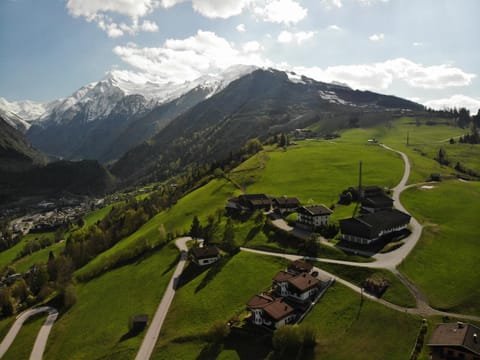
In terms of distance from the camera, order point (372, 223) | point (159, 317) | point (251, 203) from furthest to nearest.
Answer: point (251, 203) → point (372, 223) → point (159, 317)

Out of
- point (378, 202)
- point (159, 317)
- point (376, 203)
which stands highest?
point (378, 202)

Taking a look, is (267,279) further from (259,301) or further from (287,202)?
(287,202)

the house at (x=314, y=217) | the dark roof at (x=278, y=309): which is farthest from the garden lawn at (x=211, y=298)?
the house at (x=314, y=217)

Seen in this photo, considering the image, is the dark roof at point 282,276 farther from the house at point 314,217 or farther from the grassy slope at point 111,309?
the grassy slope at point 111,309

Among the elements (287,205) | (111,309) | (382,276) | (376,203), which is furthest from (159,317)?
(376,203)

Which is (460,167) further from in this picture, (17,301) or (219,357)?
(17,301)

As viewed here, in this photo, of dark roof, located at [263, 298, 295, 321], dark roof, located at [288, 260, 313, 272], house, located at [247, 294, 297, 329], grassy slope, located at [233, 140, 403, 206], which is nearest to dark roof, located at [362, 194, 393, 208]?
grassy slope, located at [233, 140, 403, 206]

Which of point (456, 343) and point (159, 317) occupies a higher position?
point (456, 343)
